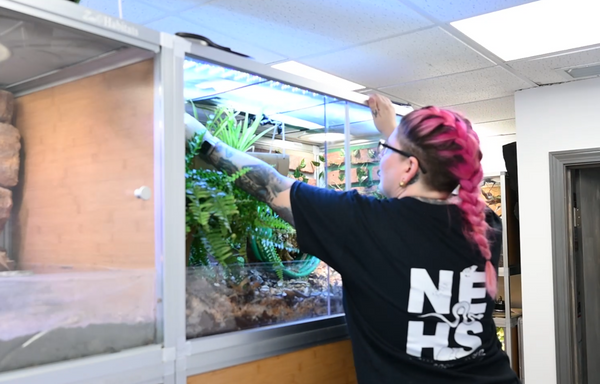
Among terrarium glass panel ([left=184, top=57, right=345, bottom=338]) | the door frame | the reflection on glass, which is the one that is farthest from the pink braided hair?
the door frame

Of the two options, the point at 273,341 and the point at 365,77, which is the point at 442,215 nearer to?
the point at 273,341

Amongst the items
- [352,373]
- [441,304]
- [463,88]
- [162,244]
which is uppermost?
[463,88]

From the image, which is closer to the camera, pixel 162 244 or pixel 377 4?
pixel 162 244

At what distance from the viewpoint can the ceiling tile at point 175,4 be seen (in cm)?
245

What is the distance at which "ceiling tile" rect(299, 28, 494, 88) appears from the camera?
2955mm

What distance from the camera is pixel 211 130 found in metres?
1.55

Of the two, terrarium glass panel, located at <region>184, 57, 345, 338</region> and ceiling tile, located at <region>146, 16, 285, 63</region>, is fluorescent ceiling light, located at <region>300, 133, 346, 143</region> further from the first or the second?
ceiling tile, located at <region>146, 16, 285, 63</region>

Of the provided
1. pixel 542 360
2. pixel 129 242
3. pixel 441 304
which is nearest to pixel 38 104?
pixel 129 242

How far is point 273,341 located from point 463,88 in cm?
307

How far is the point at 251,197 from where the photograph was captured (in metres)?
1.51

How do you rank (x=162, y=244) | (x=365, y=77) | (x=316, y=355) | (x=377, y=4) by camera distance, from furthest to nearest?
(x=365, y=77) → (x=377, y=4) → (x=316, y=355) → (x=162, y=244)

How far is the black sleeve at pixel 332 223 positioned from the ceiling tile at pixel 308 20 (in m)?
1.35

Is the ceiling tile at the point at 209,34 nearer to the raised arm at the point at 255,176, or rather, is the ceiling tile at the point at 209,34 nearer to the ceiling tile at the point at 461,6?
the ceiling tile at the point at 461,6

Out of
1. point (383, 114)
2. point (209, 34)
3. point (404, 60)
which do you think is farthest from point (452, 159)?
point (404, 60)
